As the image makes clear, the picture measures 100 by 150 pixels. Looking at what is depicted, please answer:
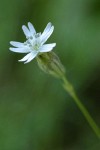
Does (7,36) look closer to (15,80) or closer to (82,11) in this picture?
(15,80)

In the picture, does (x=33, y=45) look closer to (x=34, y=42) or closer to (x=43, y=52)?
(x=34, y=42)

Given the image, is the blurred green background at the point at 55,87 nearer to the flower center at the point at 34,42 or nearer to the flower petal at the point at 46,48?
the flower center at the point at 34,42

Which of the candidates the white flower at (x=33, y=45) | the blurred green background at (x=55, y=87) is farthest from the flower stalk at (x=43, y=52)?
the blurred green background at (x=55, y=87)

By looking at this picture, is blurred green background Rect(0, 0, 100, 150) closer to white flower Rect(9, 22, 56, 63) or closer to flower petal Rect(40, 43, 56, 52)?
white flower Rect(9, 22, 56, 63)

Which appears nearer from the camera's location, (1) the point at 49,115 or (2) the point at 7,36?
(1) the point at 49,115

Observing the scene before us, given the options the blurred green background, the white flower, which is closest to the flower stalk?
the white flower

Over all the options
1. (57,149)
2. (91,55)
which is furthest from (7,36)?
(57,149)

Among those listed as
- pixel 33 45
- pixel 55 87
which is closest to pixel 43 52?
pixel 33 45

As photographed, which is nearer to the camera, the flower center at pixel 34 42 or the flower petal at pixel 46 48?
the flower petal at pixel 46 48
